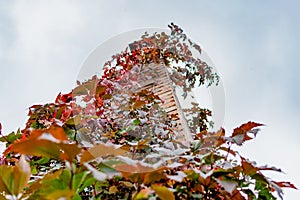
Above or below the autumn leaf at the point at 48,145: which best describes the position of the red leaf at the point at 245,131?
above

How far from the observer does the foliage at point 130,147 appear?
636mm

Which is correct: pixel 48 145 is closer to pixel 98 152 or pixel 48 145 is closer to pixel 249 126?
pixel 98 152

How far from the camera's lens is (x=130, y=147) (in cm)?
90

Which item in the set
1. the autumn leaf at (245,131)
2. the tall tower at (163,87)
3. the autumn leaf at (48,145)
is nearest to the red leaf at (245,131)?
the autumn leaf at (245,131)

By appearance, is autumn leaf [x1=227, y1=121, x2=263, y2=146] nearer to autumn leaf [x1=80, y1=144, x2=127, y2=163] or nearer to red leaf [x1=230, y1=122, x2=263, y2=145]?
red leaf [x1=230, y1=122, x2=263, y2=145]

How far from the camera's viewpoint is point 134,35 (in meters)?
2.22

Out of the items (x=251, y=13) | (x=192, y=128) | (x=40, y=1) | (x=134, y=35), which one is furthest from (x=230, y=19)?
(x=40, y=1)

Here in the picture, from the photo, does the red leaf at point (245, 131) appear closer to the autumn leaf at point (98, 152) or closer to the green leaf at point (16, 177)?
the autumn leaf at point (98, 152)

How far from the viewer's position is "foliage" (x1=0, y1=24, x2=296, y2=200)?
0.64 metres

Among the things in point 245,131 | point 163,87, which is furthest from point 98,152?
point 163,87

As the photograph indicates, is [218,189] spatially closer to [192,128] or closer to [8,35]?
[192,128]

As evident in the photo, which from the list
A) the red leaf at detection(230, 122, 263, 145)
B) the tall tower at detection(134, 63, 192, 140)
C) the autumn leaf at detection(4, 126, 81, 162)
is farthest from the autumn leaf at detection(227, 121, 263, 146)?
the tall tower at detection(134, 63, 192, 140)

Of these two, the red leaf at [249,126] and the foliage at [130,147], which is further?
the red leaf at [249,126]

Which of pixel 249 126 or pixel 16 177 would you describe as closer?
pixel 16 177
